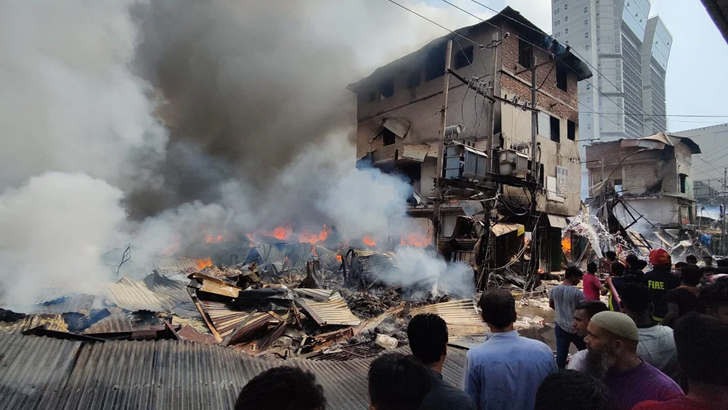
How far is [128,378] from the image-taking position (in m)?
3.17

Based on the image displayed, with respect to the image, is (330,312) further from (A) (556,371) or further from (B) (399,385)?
(A) (556,371)

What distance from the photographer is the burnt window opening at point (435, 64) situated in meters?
17.4

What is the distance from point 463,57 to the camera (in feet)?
54.1

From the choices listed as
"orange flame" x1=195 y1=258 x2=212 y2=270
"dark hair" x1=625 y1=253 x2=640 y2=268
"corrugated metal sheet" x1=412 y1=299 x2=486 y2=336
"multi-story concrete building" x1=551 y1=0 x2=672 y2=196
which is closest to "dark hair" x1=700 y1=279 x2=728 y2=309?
"dark hair" x1=625 y1=253 x2=640 y2=268

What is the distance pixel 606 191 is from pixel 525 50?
760 centimetres

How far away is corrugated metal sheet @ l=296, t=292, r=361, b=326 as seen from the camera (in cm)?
699

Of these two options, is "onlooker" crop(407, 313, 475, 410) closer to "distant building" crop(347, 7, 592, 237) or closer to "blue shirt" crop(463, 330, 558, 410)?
"blue shirt" crop(463, 330, 558, 410)

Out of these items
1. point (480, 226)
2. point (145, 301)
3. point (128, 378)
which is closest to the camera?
point (128, 378)

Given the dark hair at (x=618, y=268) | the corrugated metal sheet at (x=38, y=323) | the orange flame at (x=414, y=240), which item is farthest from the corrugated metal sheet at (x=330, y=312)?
the orange flame at (x=414, y=240)

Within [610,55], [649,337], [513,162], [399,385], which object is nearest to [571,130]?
[513,162]

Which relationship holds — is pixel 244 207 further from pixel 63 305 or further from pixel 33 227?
pixel 63 305

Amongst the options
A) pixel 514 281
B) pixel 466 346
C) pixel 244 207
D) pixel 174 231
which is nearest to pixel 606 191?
pixel 514 281

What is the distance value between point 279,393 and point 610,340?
167cm

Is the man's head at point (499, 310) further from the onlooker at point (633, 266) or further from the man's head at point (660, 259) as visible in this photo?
the onlooker at point (633, 266)
